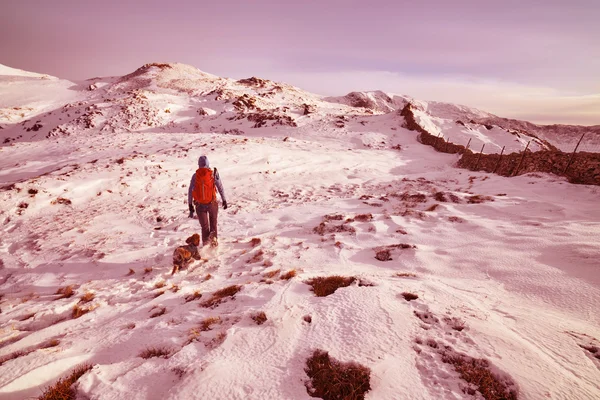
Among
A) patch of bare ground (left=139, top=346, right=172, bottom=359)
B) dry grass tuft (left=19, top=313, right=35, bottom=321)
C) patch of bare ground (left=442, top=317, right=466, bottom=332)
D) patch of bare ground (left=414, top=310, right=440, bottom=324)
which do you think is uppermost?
patch of bare ground (left=442, top=317, right=466, bottom=332)

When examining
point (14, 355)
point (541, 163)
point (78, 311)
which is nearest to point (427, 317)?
point (14, 355)

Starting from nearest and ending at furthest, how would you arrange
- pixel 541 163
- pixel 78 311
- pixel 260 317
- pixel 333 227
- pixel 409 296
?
pixel 260 317 < pixel 409 296 < pixel 78 311 < pixel 333 227 < pixel 541 163

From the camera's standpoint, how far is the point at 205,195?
5949 millimetres

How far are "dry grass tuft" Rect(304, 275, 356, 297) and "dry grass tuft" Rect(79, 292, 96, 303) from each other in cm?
402

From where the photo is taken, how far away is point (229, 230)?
7859mm

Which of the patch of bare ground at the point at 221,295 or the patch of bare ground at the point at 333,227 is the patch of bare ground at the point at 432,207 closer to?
the patch of bare ground at the point at 333,227

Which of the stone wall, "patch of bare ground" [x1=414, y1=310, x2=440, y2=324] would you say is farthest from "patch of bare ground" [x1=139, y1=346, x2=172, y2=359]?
the stone wall

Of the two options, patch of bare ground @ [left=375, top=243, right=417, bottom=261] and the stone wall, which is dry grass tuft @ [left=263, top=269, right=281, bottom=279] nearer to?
patch of bare ground @ [left=375, top=243, right=417, bottom=261]

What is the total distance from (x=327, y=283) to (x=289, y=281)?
67 cm

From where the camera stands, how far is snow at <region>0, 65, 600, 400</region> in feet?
8.16

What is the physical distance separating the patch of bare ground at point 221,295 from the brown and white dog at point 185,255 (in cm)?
166

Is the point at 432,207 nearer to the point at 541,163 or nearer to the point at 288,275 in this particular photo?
the point at 288,275

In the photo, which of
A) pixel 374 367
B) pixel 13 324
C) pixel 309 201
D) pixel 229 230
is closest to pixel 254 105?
pixel 309 201

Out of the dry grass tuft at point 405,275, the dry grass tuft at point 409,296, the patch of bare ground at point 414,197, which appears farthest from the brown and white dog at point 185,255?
the patch of bare ground at point 414,197
